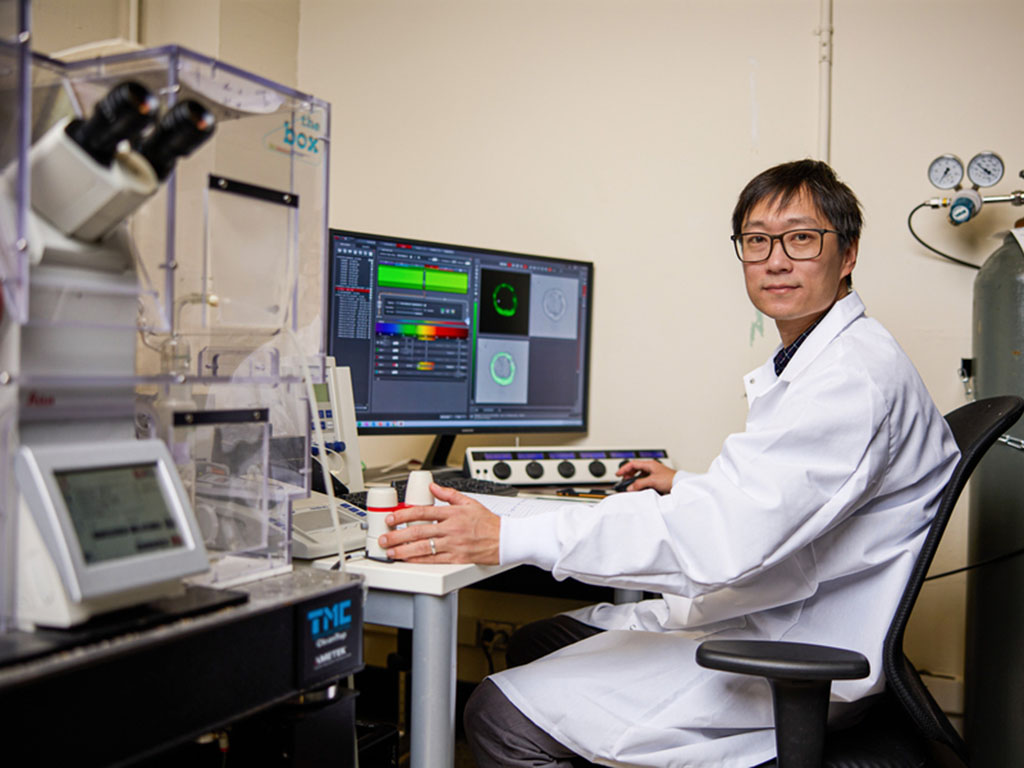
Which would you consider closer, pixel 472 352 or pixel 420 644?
pixel 420 644

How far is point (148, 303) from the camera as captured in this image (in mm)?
957

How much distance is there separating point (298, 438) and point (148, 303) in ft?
0.98

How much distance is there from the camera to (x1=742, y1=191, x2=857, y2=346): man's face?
4.84 feet

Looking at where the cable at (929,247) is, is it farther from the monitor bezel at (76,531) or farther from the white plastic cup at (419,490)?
the monitor bezel at (76,531)

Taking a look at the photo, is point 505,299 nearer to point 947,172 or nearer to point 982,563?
point 947,172

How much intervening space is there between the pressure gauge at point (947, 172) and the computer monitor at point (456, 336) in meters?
0.83

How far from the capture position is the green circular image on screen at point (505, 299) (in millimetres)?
2100

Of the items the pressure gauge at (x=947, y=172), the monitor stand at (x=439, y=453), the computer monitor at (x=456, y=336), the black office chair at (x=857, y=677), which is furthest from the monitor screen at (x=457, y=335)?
the black office chair at (x=857, y=677)

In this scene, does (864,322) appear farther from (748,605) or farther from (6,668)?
(6,668)

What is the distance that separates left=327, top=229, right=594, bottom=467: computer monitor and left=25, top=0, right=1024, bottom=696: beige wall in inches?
5.9

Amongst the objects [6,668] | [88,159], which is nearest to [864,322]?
[88,159]

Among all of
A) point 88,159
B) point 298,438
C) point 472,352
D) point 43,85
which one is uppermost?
point 43,85

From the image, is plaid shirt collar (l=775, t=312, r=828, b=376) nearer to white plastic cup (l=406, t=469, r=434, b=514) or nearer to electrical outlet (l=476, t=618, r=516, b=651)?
white plastic cup (l=406, t=469, r=434, b=514)

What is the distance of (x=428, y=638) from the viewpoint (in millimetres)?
1170
